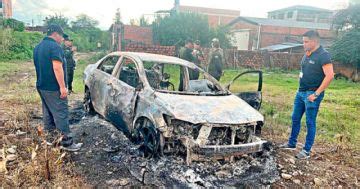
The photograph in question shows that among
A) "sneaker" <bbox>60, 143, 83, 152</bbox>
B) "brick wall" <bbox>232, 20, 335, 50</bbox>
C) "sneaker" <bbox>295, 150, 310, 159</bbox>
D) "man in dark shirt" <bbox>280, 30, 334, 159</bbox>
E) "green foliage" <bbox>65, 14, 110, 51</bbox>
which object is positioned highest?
"brick wall" <bbox>232, 20, 335, 50</bbox>

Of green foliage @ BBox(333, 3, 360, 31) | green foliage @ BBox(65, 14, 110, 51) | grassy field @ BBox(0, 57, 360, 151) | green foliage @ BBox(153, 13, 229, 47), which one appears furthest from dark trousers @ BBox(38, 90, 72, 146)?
green foliage @ BBox(65, 14, 110, 51)

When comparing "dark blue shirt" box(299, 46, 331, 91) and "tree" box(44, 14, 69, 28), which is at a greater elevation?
"tree" box(44, 14, 69, 28)

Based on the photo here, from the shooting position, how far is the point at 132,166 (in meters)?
4.02

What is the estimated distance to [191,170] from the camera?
3.79 meters

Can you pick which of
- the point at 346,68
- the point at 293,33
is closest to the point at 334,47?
the point at 346,68

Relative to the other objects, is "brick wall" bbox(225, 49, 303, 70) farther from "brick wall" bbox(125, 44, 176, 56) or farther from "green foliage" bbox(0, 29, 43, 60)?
"green foliage" bbox(0, 29, 43, 60)

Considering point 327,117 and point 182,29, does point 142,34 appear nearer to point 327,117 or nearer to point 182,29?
point 182,29

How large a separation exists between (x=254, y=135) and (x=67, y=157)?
262 cm

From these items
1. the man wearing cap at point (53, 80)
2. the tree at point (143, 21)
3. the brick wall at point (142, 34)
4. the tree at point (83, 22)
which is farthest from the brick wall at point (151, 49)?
the tree at point (83, 22)

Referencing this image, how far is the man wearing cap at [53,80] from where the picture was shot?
4.12m

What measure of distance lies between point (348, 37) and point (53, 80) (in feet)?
68.0

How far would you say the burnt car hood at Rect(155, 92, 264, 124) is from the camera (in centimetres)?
386

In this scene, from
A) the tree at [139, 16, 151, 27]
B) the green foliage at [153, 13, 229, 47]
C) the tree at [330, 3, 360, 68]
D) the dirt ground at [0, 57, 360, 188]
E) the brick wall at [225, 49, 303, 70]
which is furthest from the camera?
the tree at [139, 16, 151, 27]

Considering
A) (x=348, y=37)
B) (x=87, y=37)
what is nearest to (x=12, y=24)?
(x=87, y=37)
